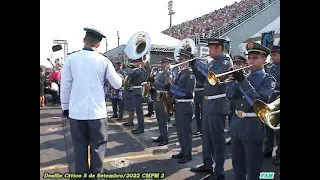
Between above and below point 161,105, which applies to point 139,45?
above

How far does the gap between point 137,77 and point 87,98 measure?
347 centimetres

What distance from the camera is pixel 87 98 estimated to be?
324 cm

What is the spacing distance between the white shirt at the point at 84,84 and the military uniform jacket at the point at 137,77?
3.29 m

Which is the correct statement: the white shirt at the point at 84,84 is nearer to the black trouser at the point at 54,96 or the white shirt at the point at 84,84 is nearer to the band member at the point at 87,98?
the band member at the point at 87,98

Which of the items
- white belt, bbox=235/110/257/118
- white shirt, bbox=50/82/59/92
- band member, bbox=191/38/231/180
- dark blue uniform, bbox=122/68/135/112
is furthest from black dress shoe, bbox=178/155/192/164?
white shirt, bbox=50/82/59/92

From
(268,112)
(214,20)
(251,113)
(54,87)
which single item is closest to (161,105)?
(251,113)

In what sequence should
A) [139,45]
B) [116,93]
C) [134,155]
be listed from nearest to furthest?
1. [134,155]
2. [139,45]
3. [116,93]

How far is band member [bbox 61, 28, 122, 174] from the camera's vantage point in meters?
3.23

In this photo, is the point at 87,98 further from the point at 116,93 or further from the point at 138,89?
the point at 116,93

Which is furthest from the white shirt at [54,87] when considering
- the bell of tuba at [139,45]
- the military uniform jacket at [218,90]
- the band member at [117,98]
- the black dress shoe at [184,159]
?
the military uniform jacket at [218,90]

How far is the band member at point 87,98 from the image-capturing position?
3.23 meters

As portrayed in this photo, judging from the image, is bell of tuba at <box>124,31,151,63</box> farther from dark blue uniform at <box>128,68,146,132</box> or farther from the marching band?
the marching band
